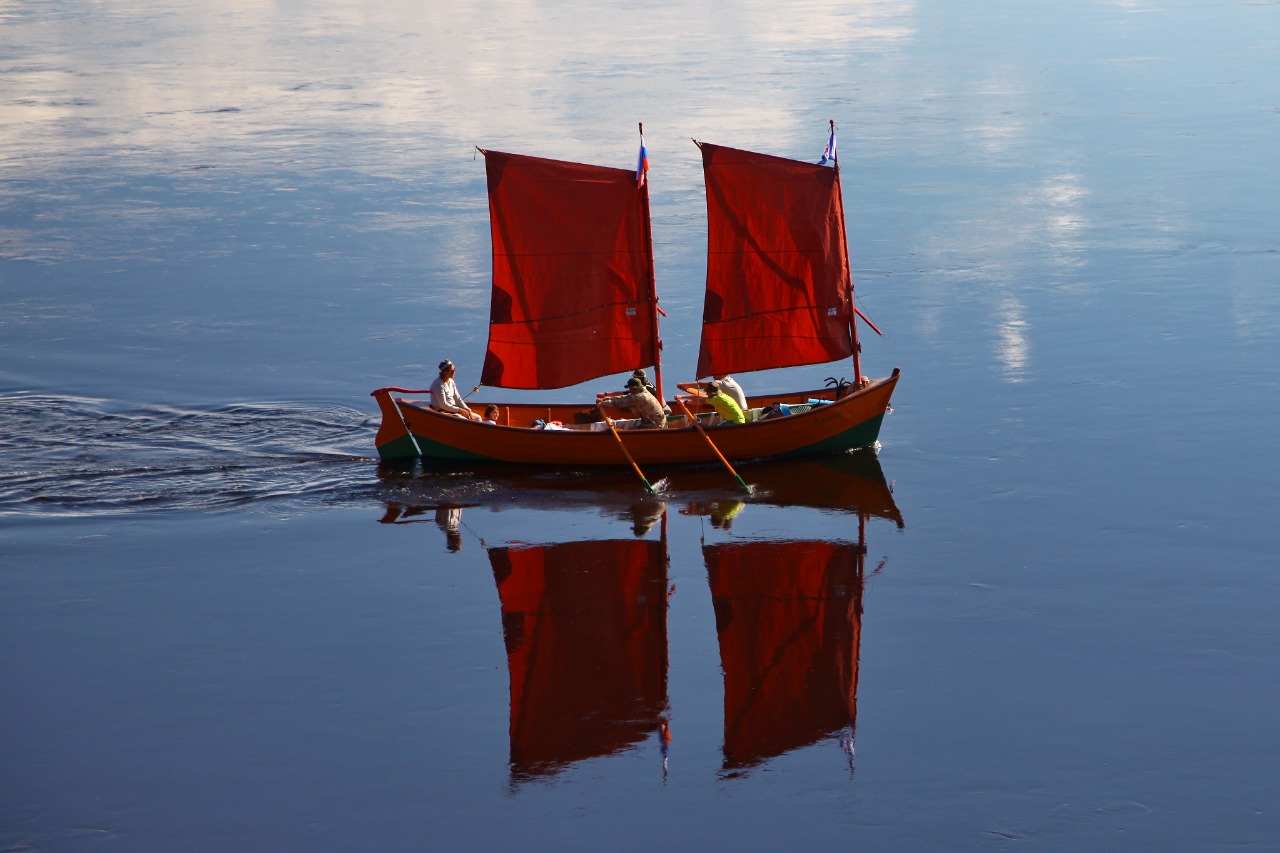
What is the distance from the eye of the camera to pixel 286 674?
18625 millimetres

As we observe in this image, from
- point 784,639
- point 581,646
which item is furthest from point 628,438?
point 784,639

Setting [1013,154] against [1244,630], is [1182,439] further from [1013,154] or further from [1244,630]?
[1013,154]

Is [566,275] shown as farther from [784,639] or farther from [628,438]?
[784,639]

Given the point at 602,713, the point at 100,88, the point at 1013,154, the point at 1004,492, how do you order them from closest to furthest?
1. the point at 602,713
2. the point at 1004,492
3. the point at 1013,154
4. the point at 100,88

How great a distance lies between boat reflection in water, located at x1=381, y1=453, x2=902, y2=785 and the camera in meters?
17.2

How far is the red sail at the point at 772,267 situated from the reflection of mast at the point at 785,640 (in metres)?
4.27

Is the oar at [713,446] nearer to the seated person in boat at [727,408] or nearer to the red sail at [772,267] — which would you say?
the seated person in boat at [727,408]

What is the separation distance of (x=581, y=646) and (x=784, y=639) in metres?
2.44

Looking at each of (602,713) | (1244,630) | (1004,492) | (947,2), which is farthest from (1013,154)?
(947,2)

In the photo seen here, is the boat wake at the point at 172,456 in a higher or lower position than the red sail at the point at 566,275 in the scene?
lower

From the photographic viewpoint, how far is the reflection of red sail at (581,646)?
17078 millimetres

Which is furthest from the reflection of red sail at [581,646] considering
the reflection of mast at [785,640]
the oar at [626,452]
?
the oar at [626,452]

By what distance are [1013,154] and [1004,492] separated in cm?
2481

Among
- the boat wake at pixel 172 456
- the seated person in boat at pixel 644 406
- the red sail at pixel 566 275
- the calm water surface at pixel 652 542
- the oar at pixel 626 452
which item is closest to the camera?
the calm water surface at pixel 652 542
